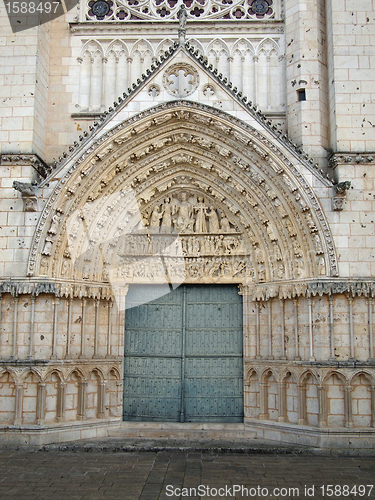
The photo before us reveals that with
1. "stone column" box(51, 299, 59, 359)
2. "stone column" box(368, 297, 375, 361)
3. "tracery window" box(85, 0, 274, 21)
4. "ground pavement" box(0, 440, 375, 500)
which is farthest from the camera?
"tracery window" box(85, 0, 274, 21)

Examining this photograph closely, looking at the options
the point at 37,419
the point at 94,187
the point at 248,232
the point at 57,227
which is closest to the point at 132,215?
the point at 94,187

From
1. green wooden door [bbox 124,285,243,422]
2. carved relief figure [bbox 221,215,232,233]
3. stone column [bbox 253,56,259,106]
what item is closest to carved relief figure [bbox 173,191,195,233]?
carved relief figure [bbox 221,215,232,233]

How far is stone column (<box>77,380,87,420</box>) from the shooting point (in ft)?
31.7

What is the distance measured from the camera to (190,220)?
10984mm

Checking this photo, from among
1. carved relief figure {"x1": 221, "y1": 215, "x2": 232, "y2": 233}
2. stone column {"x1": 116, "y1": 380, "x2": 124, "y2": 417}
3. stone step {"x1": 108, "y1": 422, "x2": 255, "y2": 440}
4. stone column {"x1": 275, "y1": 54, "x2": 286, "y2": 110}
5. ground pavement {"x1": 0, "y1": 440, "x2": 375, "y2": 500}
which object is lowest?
ground pavement {"x1": 0, "y1": 440, "x2": 375, "y2": 500}

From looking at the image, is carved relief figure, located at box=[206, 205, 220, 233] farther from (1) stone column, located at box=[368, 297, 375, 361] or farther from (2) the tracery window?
(2) the tracery window

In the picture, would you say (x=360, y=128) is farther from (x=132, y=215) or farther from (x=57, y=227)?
(x=57, y=227)

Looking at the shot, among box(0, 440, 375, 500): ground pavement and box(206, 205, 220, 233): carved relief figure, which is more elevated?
box(206, 205, 220, 233): carved relief figure

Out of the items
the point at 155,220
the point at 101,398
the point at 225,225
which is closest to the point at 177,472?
the point at 101,398

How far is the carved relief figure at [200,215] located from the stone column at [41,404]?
4.57 metres

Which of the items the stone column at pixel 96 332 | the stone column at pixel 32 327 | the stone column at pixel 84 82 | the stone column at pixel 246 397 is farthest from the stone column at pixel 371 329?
the stone column at pixel 84 82

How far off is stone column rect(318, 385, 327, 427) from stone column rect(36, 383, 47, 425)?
5110mm

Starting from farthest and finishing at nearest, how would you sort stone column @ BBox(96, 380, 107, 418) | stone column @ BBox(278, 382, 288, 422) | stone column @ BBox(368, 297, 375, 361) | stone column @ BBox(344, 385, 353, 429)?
stone column @ BBox(96, 380, 107, 418), stone column @ BBox(278, 382, 288, 422), stone column @ BBox(368, 297, 375, 361), stone column @ BBox(344, 385, 353, 429)

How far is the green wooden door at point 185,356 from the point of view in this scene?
10430 mm
